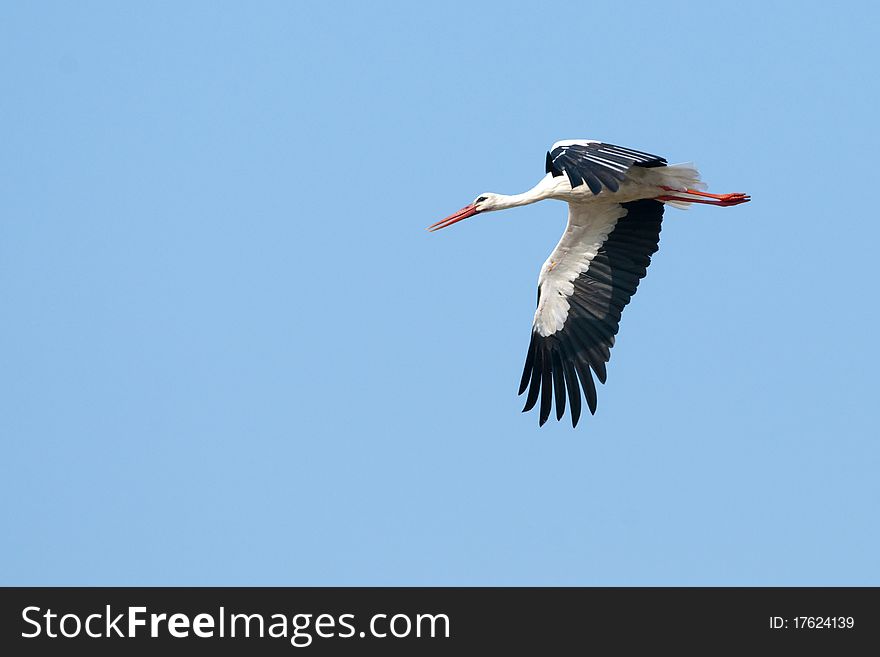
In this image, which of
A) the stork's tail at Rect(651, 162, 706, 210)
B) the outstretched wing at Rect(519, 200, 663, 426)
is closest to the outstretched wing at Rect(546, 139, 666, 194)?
the stork's tail at Rect(651, 162, 706, 210)

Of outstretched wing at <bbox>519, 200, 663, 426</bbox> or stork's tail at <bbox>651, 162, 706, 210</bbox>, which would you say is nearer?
stork's tail at <bbox>651, 162, 706, 210</bbox>

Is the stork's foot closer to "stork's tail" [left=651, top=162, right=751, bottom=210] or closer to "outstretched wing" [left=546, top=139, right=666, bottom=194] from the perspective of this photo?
"stork's tail" [left=651, top=162, right=751, bottom=210]

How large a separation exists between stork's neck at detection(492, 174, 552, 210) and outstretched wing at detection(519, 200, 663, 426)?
1.43 feet

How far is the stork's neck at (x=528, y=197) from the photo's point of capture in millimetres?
18422

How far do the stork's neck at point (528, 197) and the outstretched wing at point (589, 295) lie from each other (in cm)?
43

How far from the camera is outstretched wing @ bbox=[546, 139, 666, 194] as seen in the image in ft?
52.5

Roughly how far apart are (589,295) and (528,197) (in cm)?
126

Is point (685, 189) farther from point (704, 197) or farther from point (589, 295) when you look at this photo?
point (589, 295)

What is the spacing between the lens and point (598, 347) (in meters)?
18.7

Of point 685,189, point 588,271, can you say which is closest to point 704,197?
point 685,189

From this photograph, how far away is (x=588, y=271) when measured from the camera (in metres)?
18.9
